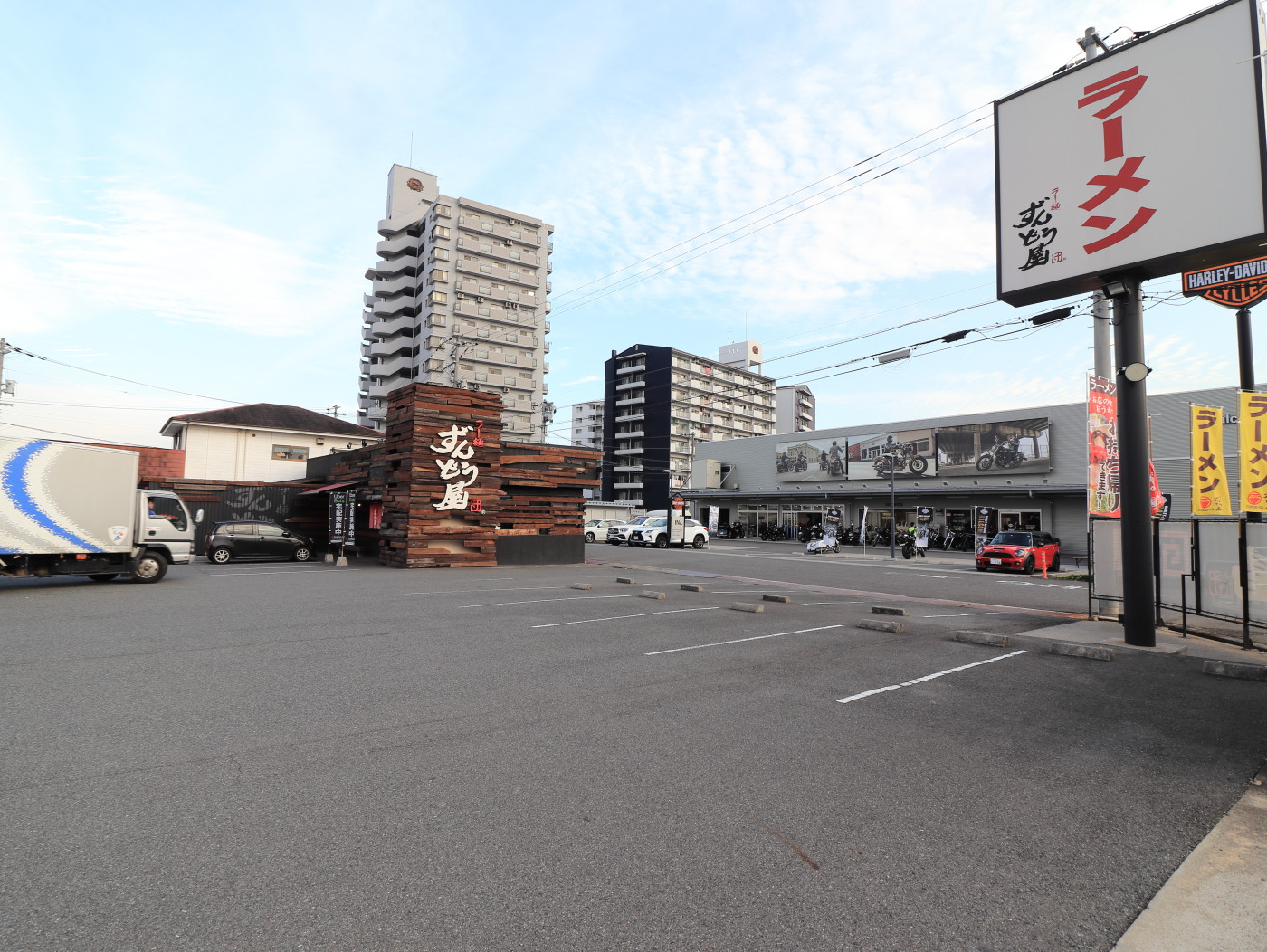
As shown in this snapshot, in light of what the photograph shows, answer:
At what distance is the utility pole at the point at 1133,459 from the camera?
8.75m

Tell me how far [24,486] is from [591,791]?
1437 centimetres

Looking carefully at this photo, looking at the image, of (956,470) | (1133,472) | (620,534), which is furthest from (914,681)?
(956,470)

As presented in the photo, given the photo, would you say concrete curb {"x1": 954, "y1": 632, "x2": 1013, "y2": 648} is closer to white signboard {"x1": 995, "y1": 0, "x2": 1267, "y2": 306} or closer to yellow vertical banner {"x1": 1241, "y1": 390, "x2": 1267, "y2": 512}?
yellow vertical banner {"x1": 1241, "y1": 390, "x2": 1267, "y2": 512}

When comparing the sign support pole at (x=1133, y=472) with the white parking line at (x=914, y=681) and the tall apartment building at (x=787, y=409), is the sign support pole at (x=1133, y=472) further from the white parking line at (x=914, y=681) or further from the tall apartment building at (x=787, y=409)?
the tall apartment building at (x=787, y=409)

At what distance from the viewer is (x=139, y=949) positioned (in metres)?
2.31

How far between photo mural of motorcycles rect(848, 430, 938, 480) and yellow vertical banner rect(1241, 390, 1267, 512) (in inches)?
1192

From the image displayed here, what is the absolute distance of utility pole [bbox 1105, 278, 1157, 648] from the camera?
875 centimetres

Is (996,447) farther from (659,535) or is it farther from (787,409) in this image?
(787,409)

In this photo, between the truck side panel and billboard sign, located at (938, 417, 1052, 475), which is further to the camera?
billboard sign, located at (938, 417, 1052, 475)

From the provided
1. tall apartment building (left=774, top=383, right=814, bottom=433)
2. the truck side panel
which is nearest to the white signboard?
the truck side panel

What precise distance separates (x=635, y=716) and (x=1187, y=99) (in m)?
10.6

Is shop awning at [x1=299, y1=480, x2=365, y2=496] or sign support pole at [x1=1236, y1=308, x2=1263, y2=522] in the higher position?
sign support pole at [x1=1236, y1=308, x2=1263, y2=522]

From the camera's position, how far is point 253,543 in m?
21.4

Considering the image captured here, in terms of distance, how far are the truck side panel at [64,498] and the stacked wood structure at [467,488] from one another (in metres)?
7.69
